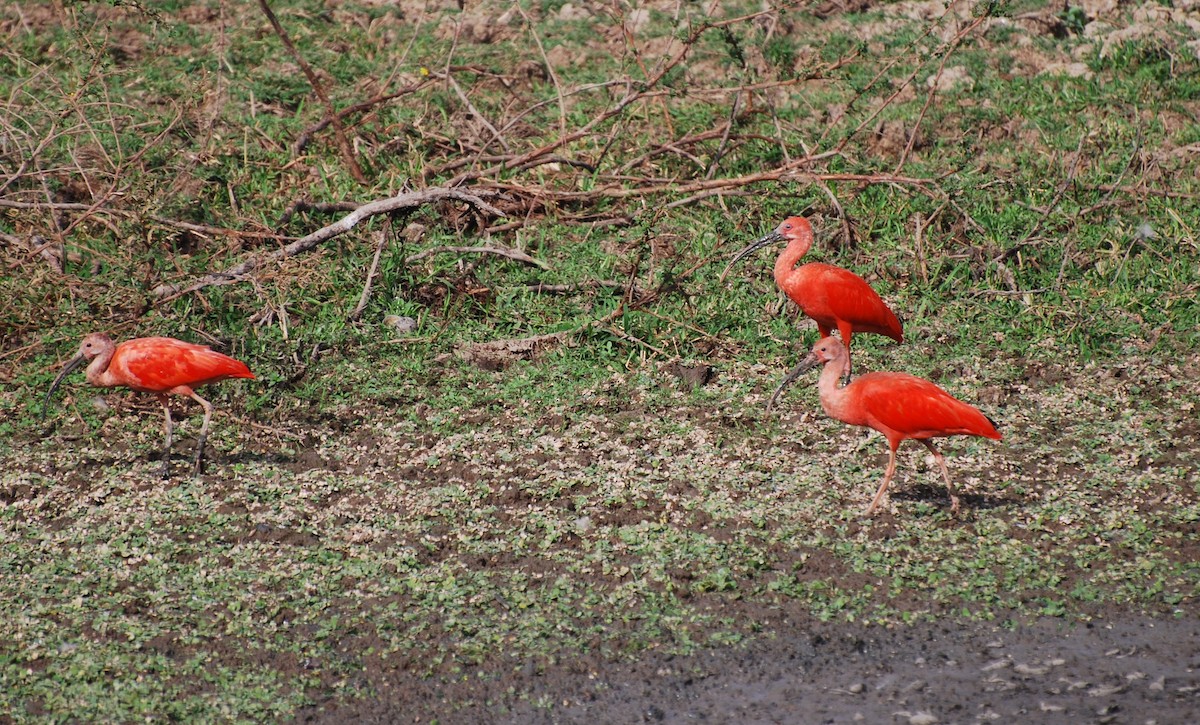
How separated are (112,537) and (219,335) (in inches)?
68.6

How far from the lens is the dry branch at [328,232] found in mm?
6898

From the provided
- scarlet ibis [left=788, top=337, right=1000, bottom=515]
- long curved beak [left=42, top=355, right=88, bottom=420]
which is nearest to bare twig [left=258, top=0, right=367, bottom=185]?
long curved beak [left=42, top=355, right=88, bottom=420]

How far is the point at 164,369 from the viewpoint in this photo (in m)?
5.84

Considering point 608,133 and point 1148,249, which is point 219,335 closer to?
point 608,133

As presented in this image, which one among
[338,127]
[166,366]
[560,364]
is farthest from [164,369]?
[338,127]

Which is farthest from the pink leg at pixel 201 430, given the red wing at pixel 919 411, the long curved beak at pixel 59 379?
the red wing at pixel 919 411

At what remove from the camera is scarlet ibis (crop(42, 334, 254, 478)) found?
5.84 metres

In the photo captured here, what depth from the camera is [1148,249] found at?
7.74 meters

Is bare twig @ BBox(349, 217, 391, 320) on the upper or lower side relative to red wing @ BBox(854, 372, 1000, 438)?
lower

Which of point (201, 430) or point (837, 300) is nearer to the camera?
point (201, 430)

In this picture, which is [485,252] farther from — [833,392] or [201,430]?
[833,392]

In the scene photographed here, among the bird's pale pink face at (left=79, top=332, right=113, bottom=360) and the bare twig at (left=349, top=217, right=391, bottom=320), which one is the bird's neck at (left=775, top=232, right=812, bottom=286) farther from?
the bird's pale pink face at (left=79, top=332, right=113, bottom=360)

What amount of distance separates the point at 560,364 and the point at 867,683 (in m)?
2.94

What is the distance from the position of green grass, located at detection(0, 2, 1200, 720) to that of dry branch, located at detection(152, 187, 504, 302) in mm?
96
